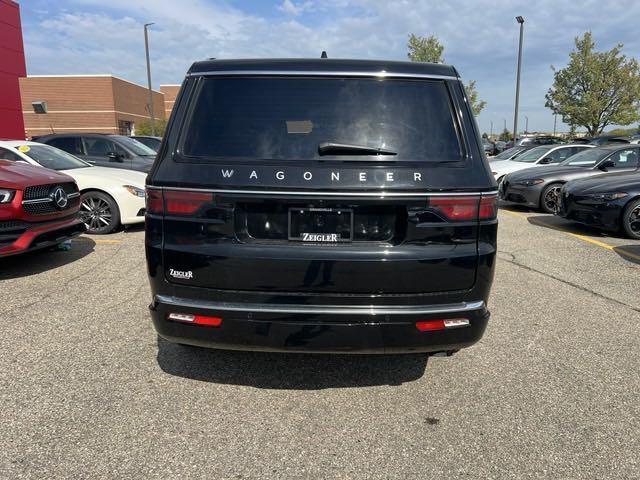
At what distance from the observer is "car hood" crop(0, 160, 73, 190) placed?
5.25m

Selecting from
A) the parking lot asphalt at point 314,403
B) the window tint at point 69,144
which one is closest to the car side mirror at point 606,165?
the parking lot asphalt at point 314,403

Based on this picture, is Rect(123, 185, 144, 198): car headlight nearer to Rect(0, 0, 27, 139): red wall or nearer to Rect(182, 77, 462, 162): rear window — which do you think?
Rect(182, 77, 462, 162): rear window

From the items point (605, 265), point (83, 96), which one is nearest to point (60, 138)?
point (605, 265)

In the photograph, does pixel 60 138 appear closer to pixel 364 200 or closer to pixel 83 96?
pixel 364 200

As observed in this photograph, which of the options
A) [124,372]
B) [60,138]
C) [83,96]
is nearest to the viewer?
[124,372]

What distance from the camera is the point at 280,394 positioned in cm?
305

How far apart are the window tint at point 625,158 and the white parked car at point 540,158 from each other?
10.7 ft

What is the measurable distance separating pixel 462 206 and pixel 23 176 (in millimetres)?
5135

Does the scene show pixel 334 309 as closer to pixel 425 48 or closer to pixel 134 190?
pixel 134 190

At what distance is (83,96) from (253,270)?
53.8 meters

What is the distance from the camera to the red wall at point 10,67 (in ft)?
70.7

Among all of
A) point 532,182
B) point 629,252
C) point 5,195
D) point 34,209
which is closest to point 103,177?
point 34,209

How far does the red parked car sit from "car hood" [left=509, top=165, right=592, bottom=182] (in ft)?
30.4

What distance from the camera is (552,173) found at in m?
10.7
